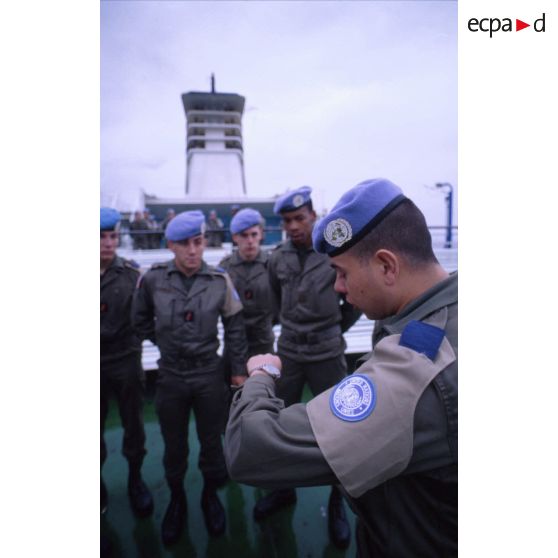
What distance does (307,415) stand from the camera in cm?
75

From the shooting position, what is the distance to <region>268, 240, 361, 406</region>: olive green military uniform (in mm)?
2217

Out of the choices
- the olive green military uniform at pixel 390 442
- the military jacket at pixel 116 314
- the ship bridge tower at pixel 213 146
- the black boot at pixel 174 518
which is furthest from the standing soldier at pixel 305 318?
the ship bridge tower at pixel 213 146

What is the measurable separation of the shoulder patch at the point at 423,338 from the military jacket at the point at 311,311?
144 centimetres

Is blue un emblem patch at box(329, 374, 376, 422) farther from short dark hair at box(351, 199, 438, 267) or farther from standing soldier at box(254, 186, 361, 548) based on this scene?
standing soldier at box(254, 186, 361, 548)

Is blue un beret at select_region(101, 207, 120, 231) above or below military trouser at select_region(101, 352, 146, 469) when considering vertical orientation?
above

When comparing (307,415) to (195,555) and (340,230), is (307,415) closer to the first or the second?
(340,230)

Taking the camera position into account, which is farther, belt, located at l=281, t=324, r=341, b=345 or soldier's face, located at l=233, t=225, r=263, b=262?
soldier's face, located at l=233, t=225, r=263, b=262

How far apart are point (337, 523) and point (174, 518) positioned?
966 mm

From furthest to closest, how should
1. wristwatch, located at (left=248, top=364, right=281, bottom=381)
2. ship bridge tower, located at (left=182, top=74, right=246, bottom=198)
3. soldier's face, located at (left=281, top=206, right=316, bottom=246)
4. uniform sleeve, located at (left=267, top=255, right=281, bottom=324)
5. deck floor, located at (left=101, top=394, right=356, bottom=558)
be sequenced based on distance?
1. ship bridge tower, located at (left=182, top=74, right=246, bottom=198)
2. uniform sleeve, located at (left=267, top=255, right=281, bottom=324)
3. soldier's face, located at (left=281, top=206, right=316, bottom=246)
4. deck floor, located at (left=101, top=394, right=356, bottom=558)
5. wristwatch, located at (left=248, top=364, right=281, bottom=381)

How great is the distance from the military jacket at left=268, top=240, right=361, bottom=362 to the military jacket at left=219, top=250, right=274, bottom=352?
0.71 m

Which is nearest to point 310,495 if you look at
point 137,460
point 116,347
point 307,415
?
point 137,460

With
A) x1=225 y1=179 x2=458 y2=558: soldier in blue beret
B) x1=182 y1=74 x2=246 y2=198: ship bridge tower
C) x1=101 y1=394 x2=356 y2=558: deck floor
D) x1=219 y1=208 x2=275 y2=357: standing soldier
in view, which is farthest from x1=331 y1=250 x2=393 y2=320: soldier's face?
x1=182 y1=74 x2=246 y2=198: ship bridge tower

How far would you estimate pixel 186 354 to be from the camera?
207cm
